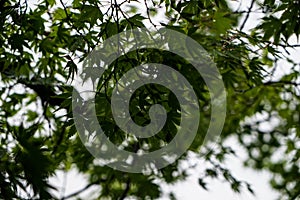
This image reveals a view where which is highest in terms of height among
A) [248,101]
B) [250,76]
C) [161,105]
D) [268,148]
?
[268,148]

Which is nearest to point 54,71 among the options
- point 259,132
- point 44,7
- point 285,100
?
point 44,7

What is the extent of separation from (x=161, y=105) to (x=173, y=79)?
0.30 feet

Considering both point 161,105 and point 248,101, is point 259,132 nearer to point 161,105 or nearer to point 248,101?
point 248,101

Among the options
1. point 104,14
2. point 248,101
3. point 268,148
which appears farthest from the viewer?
point 268,148

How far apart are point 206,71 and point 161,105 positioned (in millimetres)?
287

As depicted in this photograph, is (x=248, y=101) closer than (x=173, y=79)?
No

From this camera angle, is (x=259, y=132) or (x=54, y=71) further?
(x=259, y=132)

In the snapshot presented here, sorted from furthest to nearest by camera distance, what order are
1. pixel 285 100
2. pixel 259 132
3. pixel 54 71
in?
pixel 259 132
pixel 285 100
pixel 54 71

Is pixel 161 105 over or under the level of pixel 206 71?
under

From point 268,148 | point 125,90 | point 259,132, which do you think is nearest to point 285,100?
point 259,132

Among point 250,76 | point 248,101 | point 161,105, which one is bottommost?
point 161,105

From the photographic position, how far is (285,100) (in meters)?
2.61

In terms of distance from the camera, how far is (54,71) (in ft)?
6.44

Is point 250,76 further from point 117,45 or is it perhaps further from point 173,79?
point 117,45
